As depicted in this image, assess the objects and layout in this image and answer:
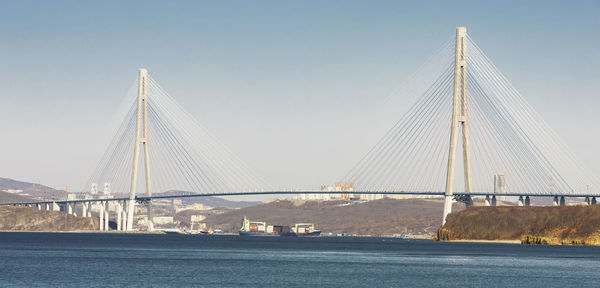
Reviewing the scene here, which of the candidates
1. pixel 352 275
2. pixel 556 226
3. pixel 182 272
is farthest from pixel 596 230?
pixel 182 272

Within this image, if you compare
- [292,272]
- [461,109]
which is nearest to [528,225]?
[461,109]

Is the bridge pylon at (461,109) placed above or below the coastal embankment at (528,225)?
above

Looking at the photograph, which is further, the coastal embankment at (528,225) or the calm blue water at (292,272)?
the coastal embankment at (528,225)

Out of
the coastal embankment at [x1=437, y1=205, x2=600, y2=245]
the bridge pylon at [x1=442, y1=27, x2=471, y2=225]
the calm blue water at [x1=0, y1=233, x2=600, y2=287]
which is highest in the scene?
the bridge pylon at [x1=442, y1=27, x2=471, y2=225]

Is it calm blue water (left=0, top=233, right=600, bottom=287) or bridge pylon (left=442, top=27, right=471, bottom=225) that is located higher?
bridge pylon (left=442, top=27, right=471, bottom=225)

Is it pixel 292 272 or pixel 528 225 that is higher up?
pixel 528 225

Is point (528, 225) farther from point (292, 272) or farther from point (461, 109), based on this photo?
point (292, 272)

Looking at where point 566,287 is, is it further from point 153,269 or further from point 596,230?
point 596,230

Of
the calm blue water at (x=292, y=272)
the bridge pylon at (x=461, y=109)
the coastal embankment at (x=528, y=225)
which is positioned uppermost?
the bridge pylon at (x=461, y=109)
